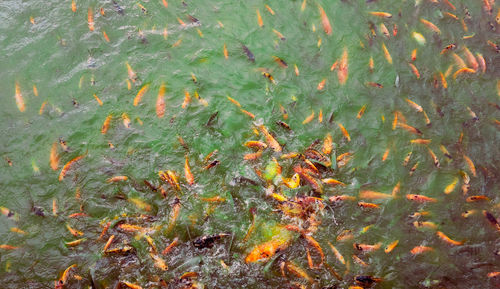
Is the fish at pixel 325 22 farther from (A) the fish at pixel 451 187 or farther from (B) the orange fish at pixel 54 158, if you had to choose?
(B) the orange fish at pixel 54 158

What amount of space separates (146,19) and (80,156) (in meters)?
2.10

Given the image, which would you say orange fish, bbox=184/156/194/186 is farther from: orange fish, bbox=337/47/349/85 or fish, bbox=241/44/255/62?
orange fish, bbox=337/47/349/85

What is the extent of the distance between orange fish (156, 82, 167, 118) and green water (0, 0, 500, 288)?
0.07m

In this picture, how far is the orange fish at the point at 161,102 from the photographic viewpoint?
4.38 metres

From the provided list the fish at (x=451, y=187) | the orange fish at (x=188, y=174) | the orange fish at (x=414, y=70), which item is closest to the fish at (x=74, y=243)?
the orange fish at (x=188, y=174)

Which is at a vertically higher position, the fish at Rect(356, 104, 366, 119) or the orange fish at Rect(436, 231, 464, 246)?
the fish at Rect(356, 104, 366, 119)

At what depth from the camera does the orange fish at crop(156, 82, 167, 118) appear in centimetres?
438

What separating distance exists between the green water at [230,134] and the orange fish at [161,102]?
7 cm

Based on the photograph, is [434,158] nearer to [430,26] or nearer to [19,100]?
[430,26]

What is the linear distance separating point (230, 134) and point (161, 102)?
3.06 ft

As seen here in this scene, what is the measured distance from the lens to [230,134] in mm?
4277

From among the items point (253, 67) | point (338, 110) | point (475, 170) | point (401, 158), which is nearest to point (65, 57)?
→ point (253, 67)

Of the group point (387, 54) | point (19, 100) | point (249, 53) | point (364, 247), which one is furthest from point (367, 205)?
point (19, 100)

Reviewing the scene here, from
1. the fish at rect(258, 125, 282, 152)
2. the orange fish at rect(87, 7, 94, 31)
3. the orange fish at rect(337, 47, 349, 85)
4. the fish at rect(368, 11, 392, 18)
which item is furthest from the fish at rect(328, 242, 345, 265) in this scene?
the orange fish at rect(87, 7, 94, 31)
